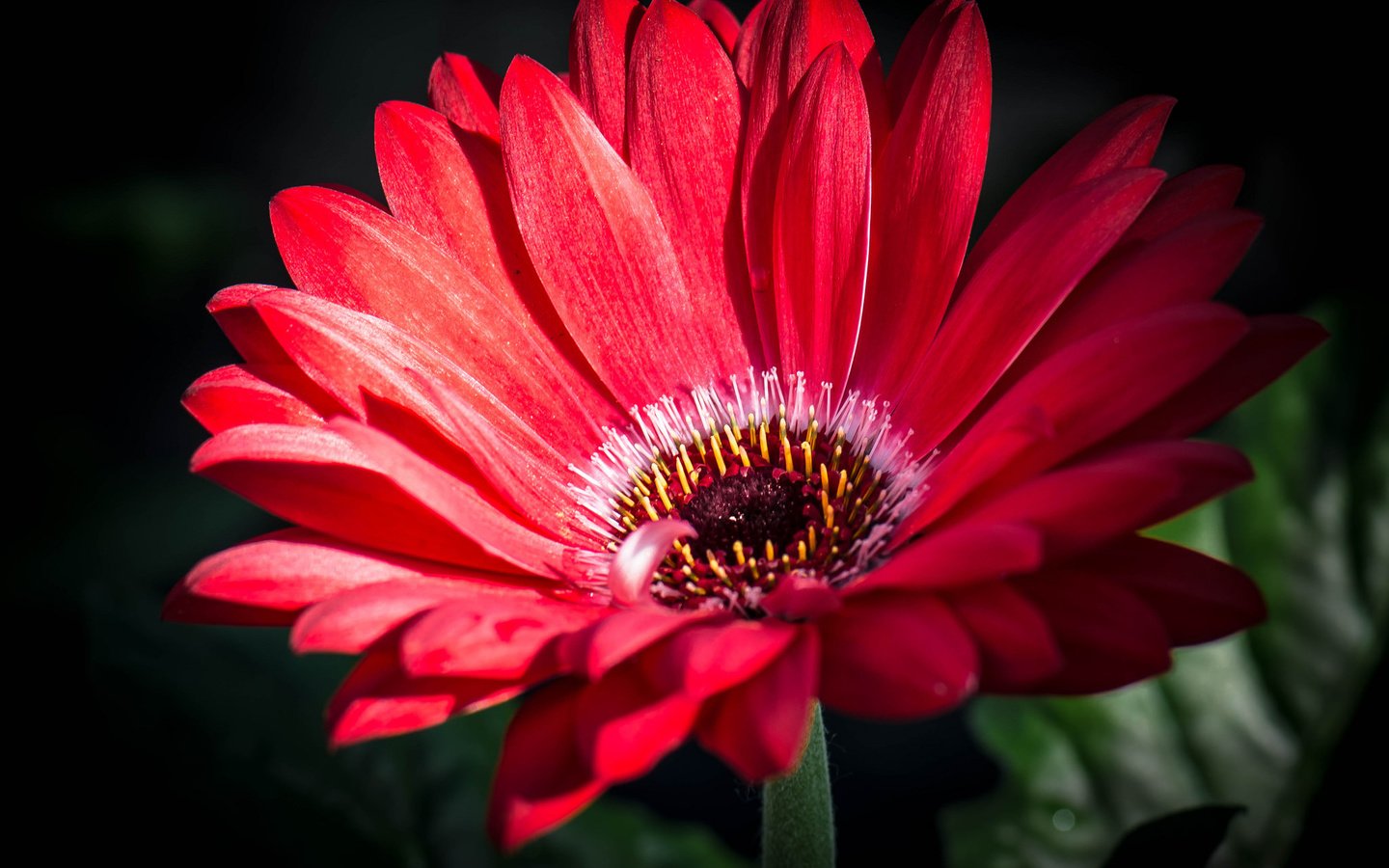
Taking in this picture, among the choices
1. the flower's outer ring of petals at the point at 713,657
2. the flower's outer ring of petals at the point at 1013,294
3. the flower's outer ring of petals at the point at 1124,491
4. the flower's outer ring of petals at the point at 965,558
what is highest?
the flower's outer ring of petals at the point at 1013,294

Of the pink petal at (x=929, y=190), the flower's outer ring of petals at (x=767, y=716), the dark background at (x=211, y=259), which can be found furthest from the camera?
the dark background at (x=211, y=259)

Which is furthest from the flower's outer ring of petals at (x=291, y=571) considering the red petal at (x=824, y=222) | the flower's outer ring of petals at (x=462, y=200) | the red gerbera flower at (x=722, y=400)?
the red petal at (x=824, y=222)

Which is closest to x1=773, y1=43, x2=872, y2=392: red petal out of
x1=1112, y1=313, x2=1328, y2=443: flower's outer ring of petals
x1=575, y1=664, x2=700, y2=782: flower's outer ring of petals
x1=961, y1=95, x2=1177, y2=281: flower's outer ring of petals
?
x1=961, y1=95, x2=1177, y2=281: flower's outer ring of petals

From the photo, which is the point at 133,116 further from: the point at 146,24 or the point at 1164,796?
the point at 1164,796

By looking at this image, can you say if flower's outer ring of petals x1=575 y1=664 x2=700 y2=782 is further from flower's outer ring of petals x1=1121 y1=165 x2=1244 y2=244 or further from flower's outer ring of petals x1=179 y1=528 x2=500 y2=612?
flower's outer ring of petals x1=1121 y1=165 x2=1244 y2=244

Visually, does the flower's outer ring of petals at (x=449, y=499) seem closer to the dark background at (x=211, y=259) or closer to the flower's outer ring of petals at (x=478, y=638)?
the flower's outer ring of petals at (x=478, y=638)

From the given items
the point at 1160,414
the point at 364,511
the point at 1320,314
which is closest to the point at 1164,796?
the point at 1320,314
